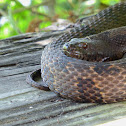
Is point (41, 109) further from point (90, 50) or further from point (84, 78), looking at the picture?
point (90, 50)

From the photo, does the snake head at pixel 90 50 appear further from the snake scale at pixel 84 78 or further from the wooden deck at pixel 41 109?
the wooden deck at pixel 41 109

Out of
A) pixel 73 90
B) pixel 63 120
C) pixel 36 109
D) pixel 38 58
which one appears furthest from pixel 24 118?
pixel 38 58

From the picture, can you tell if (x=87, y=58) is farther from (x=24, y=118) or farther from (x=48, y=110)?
(x=24, y=118)

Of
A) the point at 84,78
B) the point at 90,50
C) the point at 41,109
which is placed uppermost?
the point at 90,50

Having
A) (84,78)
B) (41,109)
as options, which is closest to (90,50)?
(84,78)

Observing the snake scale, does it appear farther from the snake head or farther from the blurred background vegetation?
the blurred background vegetation

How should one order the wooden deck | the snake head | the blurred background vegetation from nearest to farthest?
the wooden deck
the snake head
the blurred background vegetation

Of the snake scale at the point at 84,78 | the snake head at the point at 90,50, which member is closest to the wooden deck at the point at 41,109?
the snake scale at the point at 84,78

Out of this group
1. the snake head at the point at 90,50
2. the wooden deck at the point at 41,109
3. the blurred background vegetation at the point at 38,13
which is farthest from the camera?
the blurred background vegetation at the point at 38,13

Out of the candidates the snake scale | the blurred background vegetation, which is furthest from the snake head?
the blurred background vegetation

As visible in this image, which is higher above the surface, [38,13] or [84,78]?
[38,13]

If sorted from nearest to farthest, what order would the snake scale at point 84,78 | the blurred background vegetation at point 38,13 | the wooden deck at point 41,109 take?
the wooden deck at point 41,109
the snake scale at point 84,78
the blurred background vegetation at point 38,13

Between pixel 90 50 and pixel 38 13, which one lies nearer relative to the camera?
pixel 90 50
